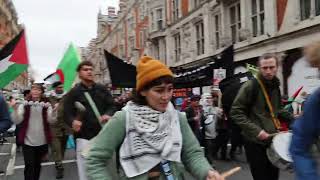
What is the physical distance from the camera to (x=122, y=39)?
66.4 meters

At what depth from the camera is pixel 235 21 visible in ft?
80.2

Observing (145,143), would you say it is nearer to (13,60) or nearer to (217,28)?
(13,60)

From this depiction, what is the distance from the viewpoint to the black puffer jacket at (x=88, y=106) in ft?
17.7

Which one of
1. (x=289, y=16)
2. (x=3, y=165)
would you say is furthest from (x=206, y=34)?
(x=3, y=165)

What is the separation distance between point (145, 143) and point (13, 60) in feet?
24.5

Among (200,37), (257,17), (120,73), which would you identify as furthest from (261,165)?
(200,37)

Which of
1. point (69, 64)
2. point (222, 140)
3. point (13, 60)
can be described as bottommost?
point (222, 140)

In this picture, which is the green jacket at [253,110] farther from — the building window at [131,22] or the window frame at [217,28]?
the building window at [131,22]

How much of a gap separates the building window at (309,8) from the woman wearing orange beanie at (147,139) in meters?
16.2

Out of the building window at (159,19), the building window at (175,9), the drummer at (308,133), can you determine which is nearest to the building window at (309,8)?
the drummer at (308,133)

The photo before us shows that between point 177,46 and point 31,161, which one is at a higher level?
point 177,46

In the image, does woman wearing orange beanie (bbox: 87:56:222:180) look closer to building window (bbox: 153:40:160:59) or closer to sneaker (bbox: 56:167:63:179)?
sneaker (bbox: 56:167:63:179)

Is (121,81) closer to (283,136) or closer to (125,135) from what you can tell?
(283,136)

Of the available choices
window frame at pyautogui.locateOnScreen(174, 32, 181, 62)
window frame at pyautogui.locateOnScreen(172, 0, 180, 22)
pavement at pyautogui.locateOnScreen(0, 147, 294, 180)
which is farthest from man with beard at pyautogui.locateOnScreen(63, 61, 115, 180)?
window frame at pyautogui.locateOnScreen(172, 0, 180, 22)
